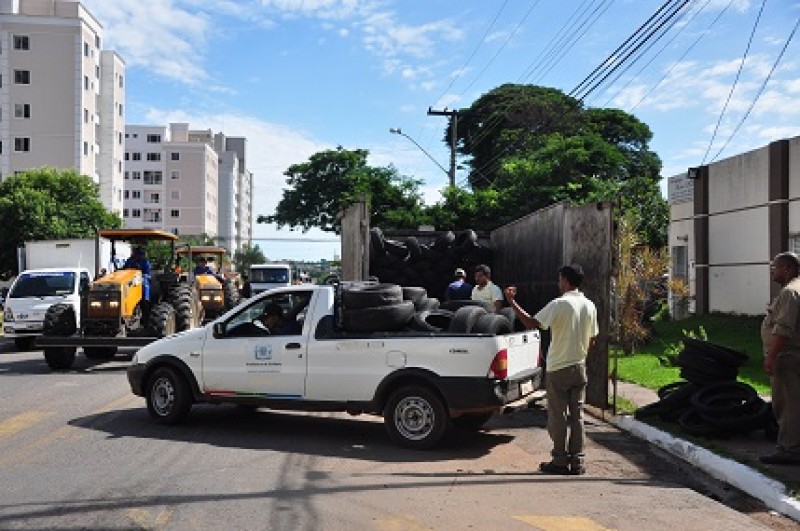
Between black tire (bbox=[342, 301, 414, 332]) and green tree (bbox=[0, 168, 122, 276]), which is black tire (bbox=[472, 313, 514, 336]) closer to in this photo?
black tire (bbox=[342, 301, 414, 332])

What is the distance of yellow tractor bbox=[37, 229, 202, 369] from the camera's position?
14508 mm

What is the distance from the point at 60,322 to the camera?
15016 mm

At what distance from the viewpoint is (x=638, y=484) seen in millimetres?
7043

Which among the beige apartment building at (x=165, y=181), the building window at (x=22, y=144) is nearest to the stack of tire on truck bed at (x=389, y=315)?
the building window at (x=22, y=144)

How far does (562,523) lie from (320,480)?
2.26 m

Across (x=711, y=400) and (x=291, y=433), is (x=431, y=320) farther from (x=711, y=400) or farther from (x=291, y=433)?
(x=711, y=400)

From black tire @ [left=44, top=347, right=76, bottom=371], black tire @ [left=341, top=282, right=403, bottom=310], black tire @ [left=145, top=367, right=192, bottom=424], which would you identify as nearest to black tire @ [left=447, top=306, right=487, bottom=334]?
black tire @ [left=341, top=282, right=403, bottom=310]

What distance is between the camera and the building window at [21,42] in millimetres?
60938

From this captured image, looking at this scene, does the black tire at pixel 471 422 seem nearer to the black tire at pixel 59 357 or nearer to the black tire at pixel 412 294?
the black tire at pixel 412 294

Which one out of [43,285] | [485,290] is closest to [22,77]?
[43,285]

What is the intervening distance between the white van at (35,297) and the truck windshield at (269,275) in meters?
16.4

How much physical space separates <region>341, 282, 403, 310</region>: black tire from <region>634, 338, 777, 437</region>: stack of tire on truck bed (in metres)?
3.55

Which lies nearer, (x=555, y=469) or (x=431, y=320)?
(x=555, y=469)

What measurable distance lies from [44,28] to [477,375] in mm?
63404
